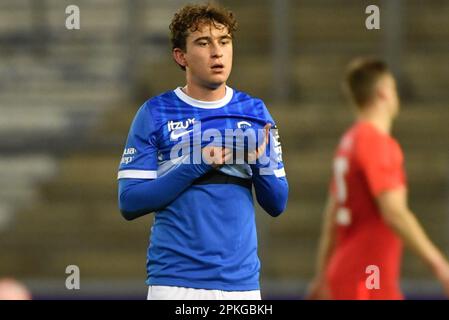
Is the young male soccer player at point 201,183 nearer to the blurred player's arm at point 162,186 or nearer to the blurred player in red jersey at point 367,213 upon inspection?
the blurred player's arm at point 162,186

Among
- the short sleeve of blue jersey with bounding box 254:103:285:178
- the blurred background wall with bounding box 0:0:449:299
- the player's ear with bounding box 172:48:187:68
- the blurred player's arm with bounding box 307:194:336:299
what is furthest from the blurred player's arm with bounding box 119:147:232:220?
the blurred background wall with bounding box 0:0:449:299

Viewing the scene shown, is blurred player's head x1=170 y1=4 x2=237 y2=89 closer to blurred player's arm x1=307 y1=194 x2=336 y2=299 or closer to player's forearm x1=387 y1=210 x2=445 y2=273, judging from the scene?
player's forearm x1=387 y1=210 x2=445 y2=273

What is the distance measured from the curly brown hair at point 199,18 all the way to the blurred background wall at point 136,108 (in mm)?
4613

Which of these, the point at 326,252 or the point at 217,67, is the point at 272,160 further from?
the point at 326,252

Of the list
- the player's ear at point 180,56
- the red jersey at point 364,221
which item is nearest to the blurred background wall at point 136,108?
the red jersey at point 364,221

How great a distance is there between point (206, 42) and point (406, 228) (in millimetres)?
1520

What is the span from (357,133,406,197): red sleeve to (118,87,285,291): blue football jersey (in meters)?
1.35

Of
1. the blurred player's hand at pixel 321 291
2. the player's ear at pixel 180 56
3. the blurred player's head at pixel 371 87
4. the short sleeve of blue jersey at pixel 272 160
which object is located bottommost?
the blurred player's hand at pixel 321 291

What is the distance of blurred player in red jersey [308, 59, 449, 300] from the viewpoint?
503 centimetres

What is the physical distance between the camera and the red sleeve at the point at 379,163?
505cm

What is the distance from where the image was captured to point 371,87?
5.37m

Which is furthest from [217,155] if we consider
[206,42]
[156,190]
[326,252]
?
[326,252]
